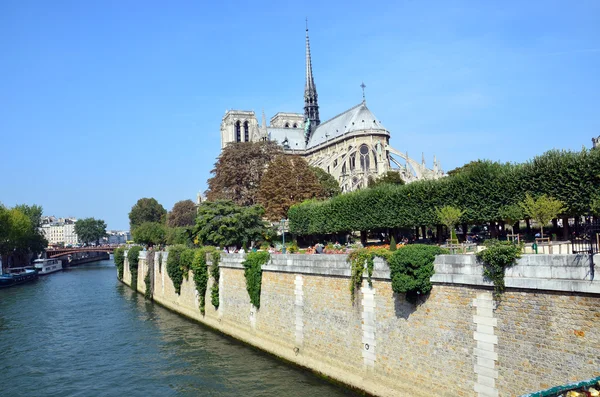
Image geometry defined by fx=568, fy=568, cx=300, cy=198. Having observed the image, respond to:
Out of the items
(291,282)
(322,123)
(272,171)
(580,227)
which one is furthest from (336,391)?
(322,123)

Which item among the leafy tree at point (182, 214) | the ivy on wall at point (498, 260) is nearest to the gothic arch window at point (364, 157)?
the leafy tree at point (182, 214)

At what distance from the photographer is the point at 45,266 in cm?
7825

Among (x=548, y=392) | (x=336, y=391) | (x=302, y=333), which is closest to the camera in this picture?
(x=548, y=392)

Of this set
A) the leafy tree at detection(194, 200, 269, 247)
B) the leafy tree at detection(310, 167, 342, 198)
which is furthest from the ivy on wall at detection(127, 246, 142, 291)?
the leafy tree at detection(310, 167, 342, 198)

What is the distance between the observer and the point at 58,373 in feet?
71.5

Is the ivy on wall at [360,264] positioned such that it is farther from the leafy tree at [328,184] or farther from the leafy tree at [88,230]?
the leafy tree at [88,230]

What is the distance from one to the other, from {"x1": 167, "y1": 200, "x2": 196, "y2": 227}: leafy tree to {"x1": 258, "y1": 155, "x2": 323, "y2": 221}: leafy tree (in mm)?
47477

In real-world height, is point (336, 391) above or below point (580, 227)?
below

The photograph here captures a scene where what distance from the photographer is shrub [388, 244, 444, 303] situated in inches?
538

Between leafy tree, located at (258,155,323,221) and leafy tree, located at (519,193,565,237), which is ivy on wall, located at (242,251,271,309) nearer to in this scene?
leafy tree, located at (519,193,565,237)

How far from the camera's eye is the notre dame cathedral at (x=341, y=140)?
79.2 m

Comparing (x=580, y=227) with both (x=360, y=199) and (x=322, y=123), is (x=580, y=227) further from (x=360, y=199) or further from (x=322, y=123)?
(x=322, y=123)

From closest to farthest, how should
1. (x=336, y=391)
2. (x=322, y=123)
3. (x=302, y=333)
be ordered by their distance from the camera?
(x=336, y=391), (x=302, y=333), (x=322, y=123)

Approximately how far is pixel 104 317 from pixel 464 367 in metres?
27.3
